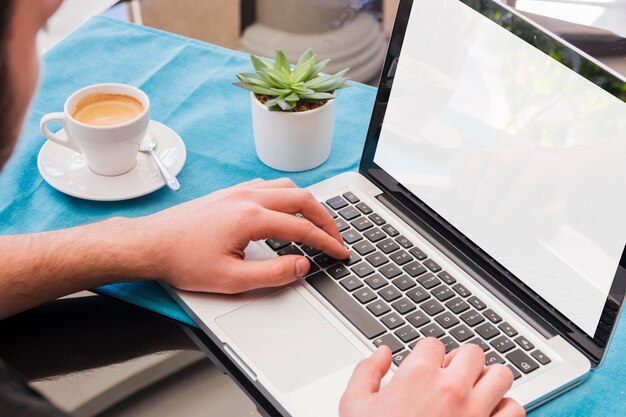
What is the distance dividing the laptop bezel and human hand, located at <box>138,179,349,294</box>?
0.12 meters

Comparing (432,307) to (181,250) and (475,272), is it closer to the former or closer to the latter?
(475,272)

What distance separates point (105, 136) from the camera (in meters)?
0.99

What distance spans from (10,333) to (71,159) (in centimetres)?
30

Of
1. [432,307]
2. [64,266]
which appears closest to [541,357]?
[432,307]

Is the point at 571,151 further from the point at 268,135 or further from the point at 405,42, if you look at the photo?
the point at 268,135

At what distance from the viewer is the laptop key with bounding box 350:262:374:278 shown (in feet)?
2.93

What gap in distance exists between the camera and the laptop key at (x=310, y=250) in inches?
36.3

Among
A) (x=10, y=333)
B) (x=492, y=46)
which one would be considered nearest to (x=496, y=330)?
(x=492, y=46)

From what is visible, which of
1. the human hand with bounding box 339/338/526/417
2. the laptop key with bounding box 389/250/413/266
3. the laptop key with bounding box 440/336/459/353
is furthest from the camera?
the laptop key with bounding box 389/250/413/266

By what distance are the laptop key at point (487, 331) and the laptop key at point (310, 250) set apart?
211 mm

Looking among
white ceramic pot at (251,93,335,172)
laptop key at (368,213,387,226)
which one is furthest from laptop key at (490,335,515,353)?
white ceramic pot at (251,93,335,172)

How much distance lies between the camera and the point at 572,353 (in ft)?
2.66

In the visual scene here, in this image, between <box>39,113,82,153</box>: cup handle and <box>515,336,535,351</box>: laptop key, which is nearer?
<box>515,336,535,351</box>: laptop key

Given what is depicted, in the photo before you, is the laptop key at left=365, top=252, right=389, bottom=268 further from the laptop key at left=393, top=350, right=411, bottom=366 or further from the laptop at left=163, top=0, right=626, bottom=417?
the laptop key at left=393, top=350, right=411, bottom=366
